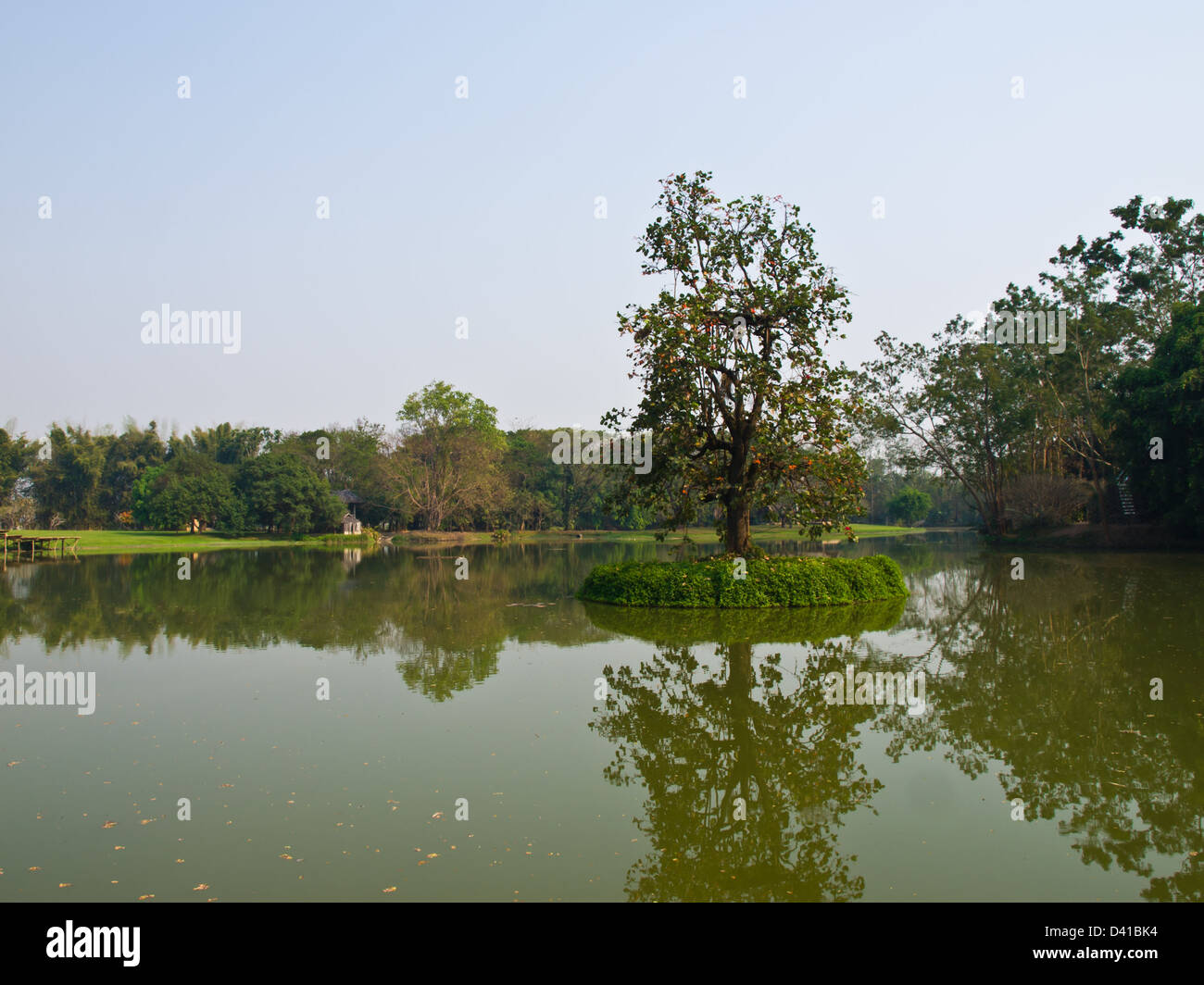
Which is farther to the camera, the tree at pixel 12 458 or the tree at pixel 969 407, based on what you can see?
the tree at pixel 12 458

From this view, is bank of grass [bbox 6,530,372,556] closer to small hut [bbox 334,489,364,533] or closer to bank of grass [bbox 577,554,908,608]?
small hut [bbox 334,489,364,533]

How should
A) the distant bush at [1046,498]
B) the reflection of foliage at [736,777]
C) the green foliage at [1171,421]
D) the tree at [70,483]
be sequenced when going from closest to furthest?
the reflection of foliage at [736,777]
the green foliage at [1171,421]
the distant bush at [1046,498]
the tree at [70,483]

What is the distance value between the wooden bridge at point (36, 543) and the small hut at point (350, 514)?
62.4ft

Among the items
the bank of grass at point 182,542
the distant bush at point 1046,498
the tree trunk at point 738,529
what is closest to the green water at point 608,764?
the tree trunk at point 738,529

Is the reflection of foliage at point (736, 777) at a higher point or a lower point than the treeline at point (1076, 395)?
lower

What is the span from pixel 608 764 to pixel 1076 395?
4315cm

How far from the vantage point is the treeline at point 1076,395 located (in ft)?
111

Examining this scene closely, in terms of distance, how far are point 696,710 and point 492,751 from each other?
2.85m

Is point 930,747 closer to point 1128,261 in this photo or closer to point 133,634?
point 133,634

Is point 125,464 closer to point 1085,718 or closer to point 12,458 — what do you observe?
point 12,458

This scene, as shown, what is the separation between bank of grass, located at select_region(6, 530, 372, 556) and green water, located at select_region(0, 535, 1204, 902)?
34.4 m

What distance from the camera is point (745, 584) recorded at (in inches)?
Answer: 757

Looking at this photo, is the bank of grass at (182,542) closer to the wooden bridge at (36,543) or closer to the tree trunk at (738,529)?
the wooden bridge at (36,543)
